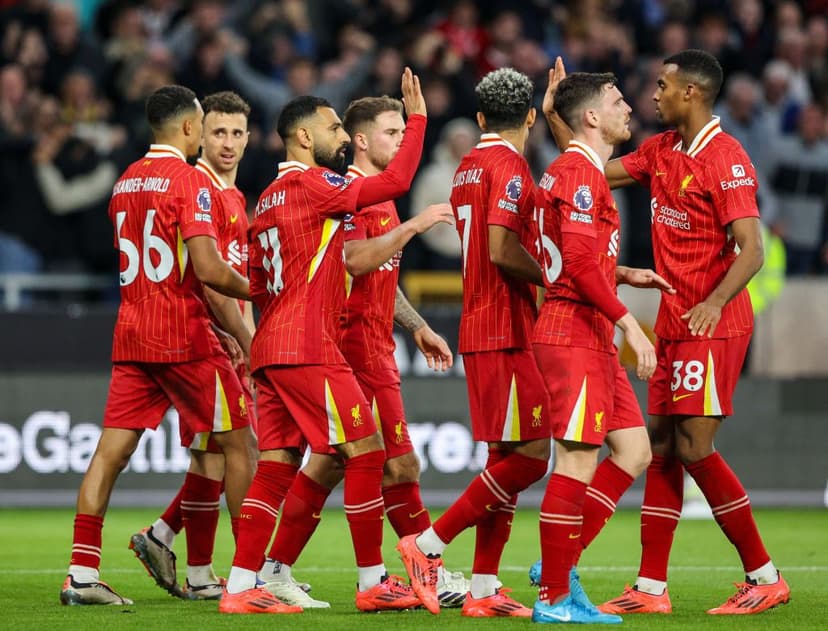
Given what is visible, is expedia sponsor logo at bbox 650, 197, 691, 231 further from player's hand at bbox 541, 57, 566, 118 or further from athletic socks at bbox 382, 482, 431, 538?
athletic socks at bbox 382, 482, 431, 538

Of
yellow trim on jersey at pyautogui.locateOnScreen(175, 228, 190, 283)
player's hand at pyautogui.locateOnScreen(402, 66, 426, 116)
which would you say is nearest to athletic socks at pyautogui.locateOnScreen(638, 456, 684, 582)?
player's hand at pyautogui.locateOnScreen(402, 66, 426, 116)

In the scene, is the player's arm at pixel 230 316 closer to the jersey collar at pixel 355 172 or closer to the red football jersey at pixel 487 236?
the jersey collar at pixel 355 172

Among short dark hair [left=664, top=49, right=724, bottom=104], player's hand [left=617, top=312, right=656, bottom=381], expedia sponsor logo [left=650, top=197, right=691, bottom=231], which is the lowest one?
player's hand [left=617, top=312, right=656, bottom=381]

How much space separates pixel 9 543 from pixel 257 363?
4.38m

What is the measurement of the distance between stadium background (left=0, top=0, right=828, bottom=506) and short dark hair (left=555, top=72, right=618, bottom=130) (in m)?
7.03

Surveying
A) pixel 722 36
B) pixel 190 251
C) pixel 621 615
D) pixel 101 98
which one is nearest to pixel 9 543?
pixel 190 251

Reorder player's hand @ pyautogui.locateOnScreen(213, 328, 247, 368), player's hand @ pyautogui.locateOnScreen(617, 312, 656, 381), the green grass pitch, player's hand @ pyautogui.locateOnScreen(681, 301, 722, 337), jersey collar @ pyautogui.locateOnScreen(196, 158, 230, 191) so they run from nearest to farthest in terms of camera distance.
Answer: player's hand @ pyautogui.locateOnScreen(617, 312, 656, 381) < the green grass pitch < player's hand @ pyautogui.locateOnScreen(681, 301, 722, 337) < player's hand @ pyautogui.locateOnScreen(213, 328, 247, 368) < jersey collar @ pyautogui.locateOnScreen(196, 158, 230, 191)

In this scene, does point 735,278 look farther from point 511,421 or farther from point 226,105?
point 226,105

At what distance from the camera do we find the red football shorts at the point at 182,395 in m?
8.34

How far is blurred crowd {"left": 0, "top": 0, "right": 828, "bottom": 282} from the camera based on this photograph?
15555mm

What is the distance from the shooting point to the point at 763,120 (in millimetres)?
16828

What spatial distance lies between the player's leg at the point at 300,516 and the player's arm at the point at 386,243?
3.11ft

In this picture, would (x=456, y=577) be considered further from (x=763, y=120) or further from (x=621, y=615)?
(x=763, y=120)

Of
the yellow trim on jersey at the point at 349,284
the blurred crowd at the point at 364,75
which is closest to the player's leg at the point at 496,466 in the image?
the yellow trim on jersey at the point at 349,284
